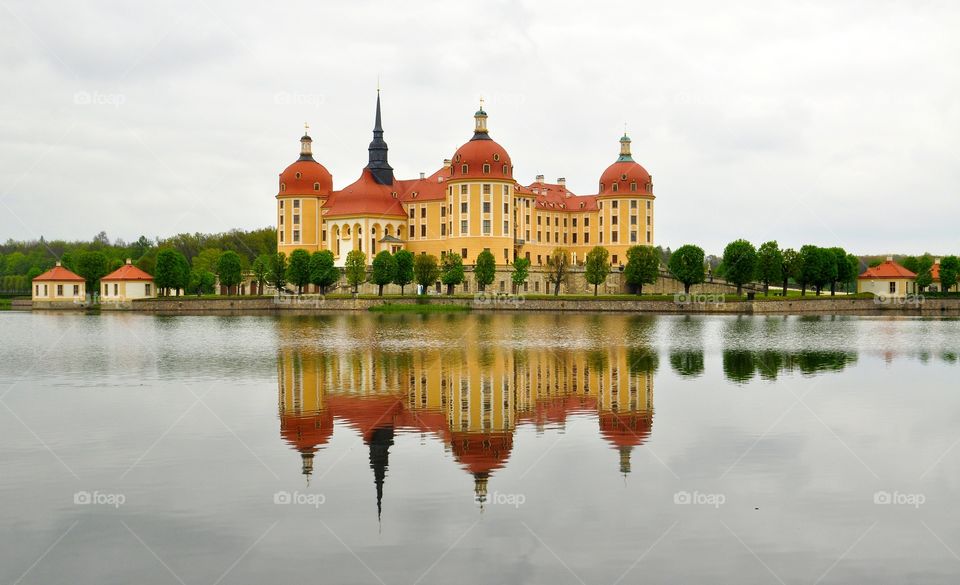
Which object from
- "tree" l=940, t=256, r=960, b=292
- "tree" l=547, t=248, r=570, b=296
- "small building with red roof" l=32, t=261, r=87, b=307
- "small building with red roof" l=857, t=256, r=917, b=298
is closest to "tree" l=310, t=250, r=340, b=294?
"tree" l=547, t=248, r=570, b=296

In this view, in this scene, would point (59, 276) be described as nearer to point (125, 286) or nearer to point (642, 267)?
point (125, 286)

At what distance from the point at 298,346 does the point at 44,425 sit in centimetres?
2046

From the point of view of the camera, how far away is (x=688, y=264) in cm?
8894

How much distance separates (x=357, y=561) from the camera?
10648 millimetres

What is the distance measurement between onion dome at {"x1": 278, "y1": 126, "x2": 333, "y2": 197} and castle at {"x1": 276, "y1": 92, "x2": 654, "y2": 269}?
12 centimetres

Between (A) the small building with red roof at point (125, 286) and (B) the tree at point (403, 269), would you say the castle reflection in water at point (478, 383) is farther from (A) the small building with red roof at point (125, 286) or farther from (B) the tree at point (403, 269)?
(A) the small building with red roof at point (125, 286)

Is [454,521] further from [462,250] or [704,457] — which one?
[462,250]

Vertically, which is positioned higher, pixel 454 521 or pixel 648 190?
pixel 648 190

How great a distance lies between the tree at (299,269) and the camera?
92.1 meters

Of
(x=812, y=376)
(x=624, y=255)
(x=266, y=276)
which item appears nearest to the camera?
(x=812, y=376)

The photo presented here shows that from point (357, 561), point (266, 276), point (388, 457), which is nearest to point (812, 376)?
point (388, 457)

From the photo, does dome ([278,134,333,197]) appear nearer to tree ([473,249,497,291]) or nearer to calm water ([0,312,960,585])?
tree ([473,249,497,291])

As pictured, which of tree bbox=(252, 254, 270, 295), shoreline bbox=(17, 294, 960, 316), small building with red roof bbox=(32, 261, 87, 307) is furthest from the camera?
small building with red roof bbox=(32, 261, 87, 307)

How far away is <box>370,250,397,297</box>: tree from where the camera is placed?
294ft
